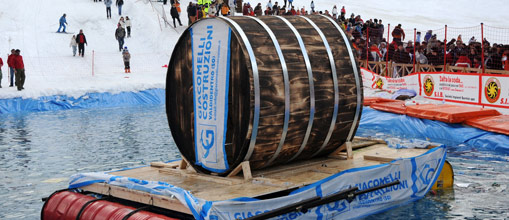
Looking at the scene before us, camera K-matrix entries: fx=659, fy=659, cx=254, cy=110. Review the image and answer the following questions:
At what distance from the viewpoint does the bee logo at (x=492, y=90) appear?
1602cm

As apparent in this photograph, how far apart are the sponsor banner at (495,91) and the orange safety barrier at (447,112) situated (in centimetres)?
53

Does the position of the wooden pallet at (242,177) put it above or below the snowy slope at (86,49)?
below

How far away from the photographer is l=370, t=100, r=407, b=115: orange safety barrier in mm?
17031

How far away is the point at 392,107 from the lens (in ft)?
57.2

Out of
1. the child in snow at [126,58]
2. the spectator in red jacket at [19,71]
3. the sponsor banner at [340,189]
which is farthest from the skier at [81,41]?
the sponsor banner at [340,189]

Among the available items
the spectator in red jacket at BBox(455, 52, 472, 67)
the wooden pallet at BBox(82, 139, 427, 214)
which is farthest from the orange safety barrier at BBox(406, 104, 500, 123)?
the wooden pallet at BBox(82, 139, 427, 214)

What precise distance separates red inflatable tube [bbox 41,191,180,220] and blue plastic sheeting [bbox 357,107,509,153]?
8.78m

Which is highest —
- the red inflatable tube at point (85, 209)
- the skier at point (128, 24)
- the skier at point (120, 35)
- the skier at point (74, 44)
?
the skier at point (128, 24)

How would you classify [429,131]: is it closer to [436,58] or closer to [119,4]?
[436,58]

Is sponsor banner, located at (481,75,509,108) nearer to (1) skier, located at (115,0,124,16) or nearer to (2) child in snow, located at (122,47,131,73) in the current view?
(2) child in snow, located at (122,47,131,73)

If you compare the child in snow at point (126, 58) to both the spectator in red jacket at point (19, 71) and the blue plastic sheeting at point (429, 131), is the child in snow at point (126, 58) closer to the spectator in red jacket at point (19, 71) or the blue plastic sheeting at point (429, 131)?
the spectator in red jacket at point (19, 71)

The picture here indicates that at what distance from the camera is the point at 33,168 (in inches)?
489

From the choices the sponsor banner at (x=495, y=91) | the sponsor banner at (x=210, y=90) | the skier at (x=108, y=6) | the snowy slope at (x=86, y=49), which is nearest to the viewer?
the sponsor banner at (x=210, y=90)

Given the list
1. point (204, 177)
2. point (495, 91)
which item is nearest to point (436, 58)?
point (495, 91)
